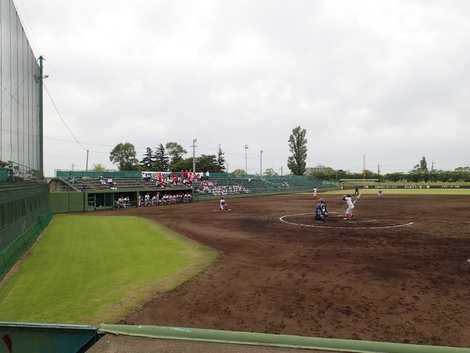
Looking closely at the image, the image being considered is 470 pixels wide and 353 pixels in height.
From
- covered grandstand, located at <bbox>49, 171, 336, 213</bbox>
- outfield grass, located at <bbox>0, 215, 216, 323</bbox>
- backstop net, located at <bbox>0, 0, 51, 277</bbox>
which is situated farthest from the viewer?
covered grandstand, located at <bbox>49, 171, 336, 213</bbox>

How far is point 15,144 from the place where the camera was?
1555 cm

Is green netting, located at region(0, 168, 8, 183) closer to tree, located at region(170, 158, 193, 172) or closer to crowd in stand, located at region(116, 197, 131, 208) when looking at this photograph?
crowd in stand, located at region(116, 197, 131, 208)

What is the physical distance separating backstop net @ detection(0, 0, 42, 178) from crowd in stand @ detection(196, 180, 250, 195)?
38625 mm

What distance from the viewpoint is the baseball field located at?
7762 millimetres

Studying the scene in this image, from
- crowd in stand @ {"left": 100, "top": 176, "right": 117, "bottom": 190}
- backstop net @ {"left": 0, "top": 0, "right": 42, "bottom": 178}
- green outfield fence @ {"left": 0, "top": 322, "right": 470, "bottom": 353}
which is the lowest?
green outfield fence @ {"left": 0, "top": 322, "right": 470, "bottom": 353}

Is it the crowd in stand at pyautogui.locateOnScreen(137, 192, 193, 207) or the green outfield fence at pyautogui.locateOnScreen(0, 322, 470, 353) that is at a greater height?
the green outfield fence at pyautogui.locateOnScreen(0, 322, 470, 353)

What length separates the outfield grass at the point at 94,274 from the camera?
8.70 m

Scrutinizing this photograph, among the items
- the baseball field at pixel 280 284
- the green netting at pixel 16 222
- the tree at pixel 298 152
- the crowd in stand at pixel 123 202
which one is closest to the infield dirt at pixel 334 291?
the baseball field at pixel 280 284

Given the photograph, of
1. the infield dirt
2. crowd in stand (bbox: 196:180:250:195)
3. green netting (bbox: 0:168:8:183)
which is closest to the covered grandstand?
crowd in stand (bbox: 196:180:250:195)

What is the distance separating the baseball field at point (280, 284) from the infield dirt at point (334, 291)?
33mm

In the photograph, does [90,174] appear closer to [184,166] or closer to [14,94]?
[14,94]

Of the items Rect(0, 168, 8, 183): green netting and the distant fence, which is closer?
Rect(0, 168, 8, 183): green netting

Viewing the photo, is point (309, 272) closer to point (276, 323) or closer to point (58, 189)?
point (276, 323)

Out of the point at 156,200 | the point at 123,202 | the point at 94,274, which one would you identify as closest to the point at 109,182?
the point at 123,202
